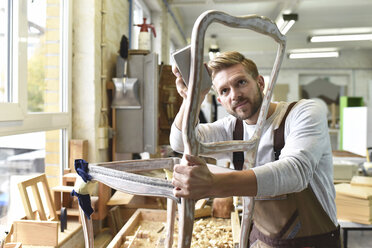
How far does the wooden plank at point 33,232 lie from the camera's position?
136cm

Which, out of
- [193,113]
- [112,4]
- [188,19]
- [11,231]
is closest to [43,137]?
[11,231]

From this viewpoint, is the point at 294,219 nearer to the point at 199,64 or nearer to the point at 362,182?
the point at 199,64

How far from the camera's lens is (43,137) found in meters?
1.95

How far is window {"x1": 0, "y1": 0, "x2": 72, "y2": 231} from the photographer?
4.93 feet

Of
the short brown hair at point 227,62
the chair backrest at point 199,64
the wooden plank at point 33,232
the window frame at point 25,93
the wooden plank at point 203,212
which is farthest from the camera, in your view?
the wooden plank at point 203,212

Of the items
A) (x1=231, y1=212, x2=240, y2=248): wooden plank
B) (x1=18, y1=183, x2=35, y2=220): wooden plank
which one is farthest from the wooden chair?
(x1=231, y1=212, x2=240, y2=248): wooden plank

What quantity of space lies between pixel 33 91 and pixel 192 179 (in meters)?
1.45

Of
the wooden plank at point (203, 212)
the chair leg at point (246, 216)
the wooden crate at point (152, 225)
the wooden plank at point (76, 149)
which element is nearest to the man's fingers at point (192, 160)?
the chair leg at point (246, 216)

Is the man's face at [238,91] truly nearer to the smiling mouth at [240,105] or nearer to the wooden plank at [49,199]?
the smiling mouth at [240,105]

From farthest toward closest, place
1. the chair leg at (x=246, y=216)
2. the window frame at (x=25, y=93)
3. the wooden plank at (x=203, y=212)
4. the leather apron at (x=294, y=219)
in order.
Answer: the wooden plank at (x=203, y=212) → the window frame at (x=25, y=93) → the leather apron at (x=294, y=219) → the chair leg at (x=246, y=216)

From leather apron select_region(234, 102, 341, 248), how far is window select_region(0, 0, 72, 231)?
1.05 meters

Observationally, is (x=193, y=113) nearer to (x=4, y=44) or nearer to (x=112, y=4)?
(x=4, y=44)

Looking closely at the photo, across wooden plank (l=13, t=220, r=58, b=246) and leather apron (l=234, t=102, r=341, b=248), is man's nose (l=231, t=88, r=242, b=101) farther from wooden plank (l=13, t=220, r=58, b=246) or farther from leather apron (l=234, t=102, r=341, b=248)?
wooden plank (l=13, t=220, r=58, b=246)

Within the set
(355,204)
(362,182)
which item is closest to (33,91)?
(355,204)
